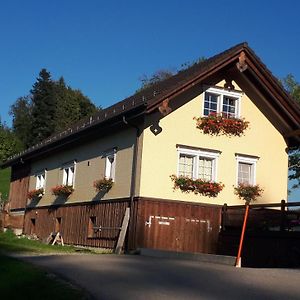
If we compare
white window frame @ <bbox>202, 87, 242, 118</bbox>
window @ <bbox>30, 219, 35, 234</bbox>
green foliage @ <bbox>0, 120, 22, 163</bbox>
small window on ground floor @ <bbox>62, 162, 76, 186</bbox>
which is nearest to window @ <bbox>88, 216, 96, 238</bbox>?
small window on ground floor @ <bbox>62, 162, 76, 186</bbox>

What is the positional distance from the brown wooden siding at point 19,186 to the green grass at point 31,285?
71.1 feet

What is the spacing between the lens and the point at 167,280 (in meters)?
11.6

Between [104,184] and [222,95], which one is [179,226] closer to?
[104,184]

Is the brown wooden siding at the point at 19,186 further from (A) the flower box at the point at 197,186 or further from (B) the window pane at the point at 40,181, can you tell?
(A) the flower box at the point at 197,186

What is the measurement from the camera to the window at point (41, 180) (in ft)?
103

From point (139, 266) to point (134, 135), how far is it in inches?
321

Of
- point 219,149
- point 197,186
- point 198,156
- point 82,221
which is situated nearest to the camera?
point 197,186

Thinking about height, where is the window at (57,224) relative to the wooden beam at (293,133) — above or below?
below

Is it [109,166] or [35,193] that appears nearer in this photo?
[109,166]

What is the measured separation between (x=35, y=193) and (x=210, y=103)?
40.7 ft

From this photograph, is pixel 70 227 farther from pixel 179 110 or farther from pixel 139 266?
pixel 139 266

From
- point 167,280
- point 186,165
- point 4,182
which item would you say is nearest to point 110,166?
point 186,165

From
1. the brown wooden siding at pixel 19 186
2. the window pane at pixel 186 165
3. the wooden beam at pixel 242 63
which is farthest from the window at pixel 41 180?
the wooden beam at pixel 242 63

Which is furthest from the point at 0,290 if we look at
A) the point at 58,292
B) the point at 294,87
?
the point at 294,87
